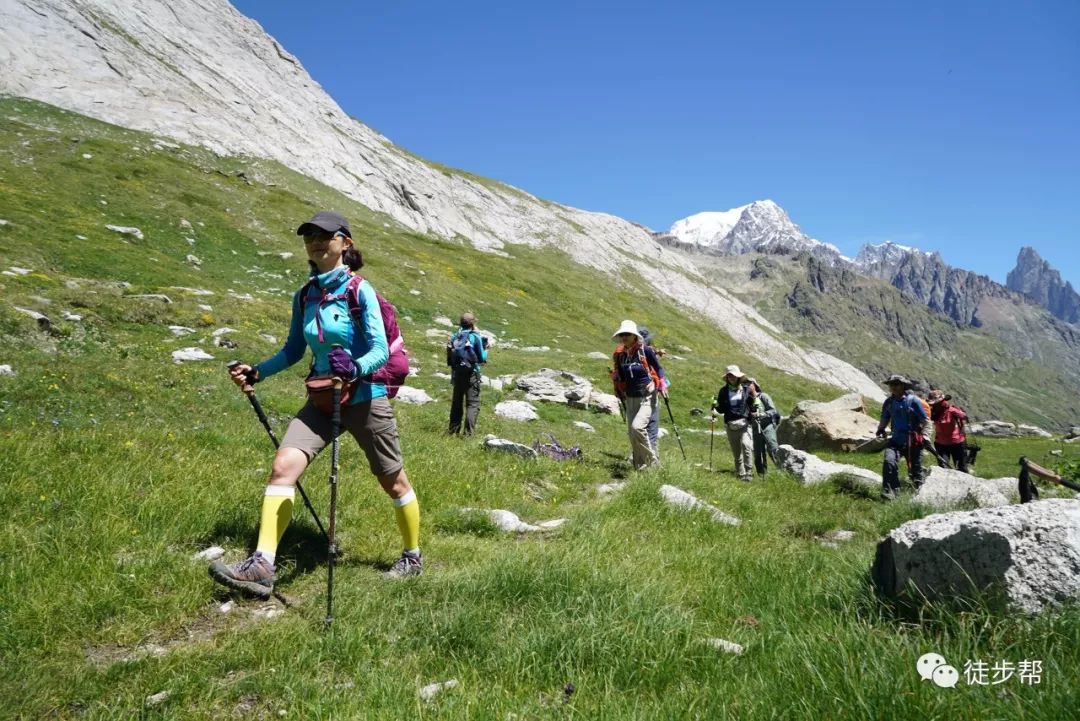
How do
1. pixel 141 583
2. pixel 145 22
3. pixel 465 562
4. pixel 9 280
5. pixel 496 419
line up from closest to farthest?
1. pixel 141 583
2. pixel 465 562
3. pixel 496 419
4. pixel 9 280
5. pixel 145 22

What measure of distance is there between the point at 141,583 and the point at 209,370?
11732 millimetres

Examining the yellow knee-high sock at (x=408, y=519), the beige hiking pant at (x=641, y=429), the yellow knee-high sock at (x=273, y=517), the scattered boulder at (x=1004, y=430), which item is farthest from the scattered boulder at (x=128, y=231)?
the scattered boulder at (x=1004, y=430)

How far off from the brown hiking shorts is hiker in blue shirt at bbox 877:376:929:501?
36.0 ft

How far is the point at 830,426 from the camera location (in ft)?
79.1

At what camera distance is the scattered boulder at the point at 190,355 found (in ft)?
51.8

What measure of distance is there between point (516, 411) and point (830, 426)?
13909 millimetres

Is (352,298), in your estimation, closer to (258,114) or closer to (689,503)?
(689,503)

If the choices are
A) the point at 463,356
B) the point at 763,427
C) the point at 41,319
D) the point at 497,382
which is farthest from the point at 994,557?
the point at 497,382

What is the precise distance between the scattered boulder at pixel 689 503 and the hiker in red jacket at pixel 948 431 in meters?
11.0

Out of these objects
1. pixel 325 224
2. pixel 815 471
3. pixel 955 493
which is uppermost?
pixel 325 224

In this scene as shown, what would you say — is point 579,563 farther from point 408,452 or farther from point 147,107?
point 147,107

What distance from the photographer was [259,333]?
20531 millimetres

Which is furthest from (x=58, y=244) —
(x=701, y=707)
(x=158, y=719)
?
(x=701, y=707)

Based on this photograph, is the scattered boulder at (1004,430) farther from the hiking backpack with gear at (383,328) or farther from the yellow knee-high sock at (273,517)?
the yellow knee-high sock at (273,517)
